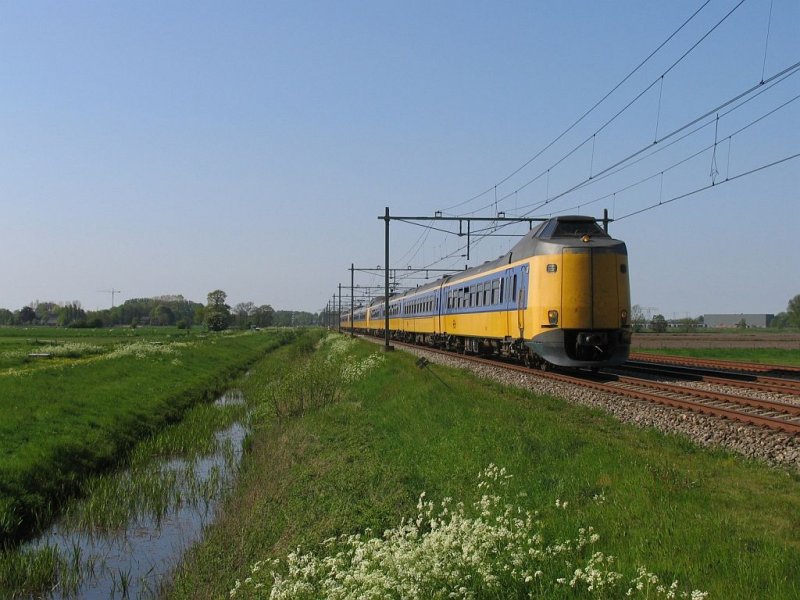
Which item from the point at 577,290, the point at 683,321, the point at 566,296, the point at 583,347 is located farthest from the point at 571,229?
the point at 683,321

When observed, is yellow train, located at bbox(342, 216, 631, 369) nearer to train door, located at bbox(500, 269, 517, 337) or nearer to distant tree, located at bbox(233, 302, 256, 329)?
train door, located at bbox(500, 269, 517, 337)

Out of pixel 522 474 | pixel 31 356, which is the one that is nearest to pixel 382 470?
pixel 522 474

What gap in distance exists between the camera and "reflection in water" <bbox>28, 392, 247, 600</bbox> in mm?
9562

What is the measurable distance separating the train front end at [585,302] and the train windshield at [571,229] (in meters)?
0.50

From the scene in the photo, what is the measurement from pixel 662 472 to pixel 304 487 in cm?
545

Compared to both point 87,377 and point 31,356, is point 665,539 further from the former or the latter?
point 31,356

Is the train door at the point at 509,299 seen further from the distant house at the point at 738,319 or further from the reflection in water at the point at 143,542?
the distant house at the point at 738,319

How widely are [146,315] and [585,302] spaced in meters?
186

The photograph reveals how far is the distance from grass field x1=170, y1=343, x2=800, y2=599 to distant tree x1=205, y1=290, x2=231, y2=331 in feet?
391

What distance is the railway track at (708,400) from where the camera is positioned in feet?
37.2

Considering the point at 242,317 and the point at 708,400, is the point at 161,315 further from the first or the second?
the point at 708,400

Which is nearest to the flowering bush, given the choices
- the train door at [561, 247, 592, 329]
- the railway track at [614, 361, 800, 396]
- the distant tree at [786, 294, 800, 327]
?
the railway track at [614, 361, 800, 396]

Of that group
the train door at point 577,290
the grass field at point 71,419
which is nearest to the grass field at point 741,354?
the train door at point 577,290

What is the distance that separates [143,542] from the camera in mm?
11461
